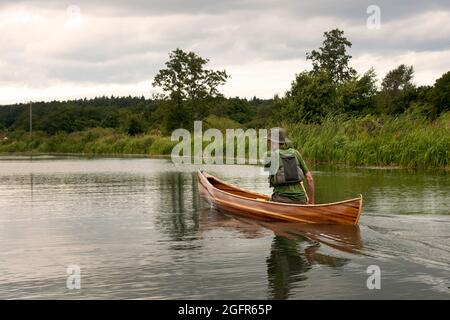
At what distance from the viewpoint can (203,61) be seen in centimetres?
6053

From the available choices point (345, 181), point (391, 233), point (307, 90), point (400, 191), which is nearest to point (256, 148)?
point (307, 90)

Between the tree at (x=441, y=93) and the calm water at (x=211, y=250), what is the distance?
48.4 metres

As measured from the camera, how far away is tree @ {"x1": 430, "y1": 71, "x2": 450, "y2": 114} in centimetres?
6188

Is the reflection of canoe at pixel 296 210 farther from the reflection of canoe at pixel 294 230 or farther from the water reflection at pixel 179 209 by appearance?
the water reflection at pixel 179 209

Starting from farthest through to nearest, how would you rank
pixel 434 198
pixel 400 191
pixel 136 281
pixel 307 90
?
pixel 307 90 → pixel 400 191 → pixel 434 198 → pixel 136 281

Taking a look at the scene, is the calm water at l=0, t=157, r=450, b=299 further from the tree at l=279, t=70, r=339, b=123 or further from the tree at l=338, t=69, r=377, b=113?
the tree at l=338, t=69, r=377, b=113

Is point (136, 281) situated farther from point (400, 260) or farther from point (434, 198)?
point (434, 198)

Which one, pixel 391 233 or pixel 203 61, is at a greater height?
pixel 203 61

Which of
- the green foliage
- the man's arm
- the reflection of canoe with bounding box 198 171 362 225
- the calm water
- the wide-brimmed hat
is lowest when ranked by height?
the calm water

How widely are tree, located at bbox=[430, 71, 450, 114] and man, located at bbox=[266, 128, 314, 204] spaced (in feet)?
172

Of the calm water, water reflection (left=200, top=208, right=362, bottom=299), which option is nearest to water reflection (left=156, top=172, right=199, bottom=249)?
the calm water

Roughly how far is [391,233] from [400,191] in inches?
265

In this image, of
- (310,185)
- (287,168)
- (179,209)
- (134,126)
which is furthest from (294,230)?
(134,126)

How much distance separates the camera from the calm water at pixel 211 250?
7023mm
